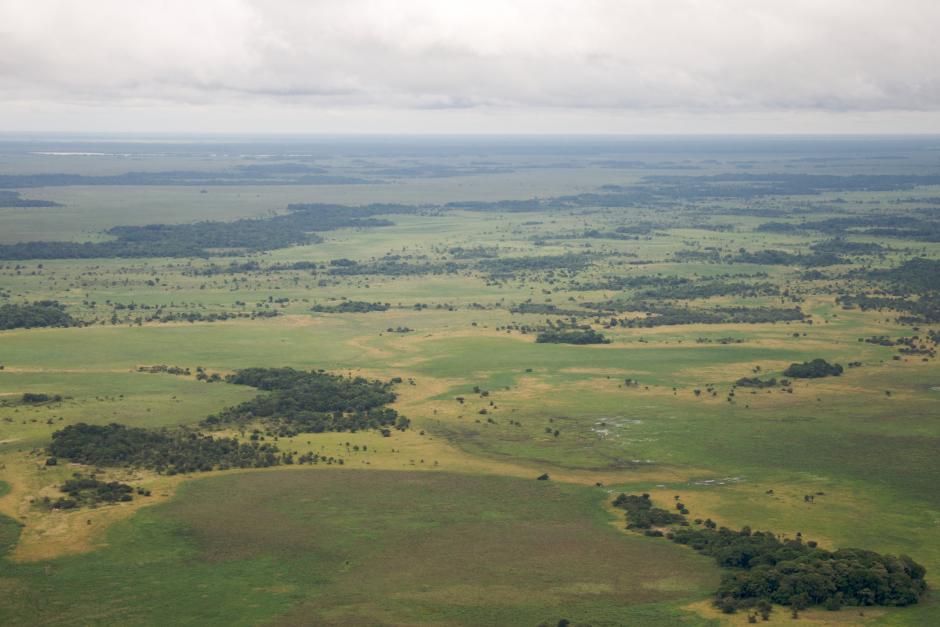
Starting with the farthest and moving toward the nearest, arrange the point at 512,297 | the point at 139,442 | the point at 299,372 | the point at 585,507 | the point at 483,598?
the point at 512,297
the point at 299,372
the point at 139,442
the point at 585,507
the point at 483,598

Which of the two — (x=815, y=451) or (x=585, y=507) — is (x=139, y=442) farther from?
(x=815, y=451)

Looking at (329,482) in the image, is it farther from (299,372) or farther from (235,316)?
(235,316)

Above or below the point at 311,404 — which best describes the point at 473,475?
below

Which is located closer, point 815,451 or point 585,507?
point 585,507

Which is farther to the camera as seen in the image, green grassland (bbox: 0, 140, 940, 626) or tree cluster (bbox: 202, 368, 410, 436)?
tree cluster (bbox: 202, 368, 410, 436)

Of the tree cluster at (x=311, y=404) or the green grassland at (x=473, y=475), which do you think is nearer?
the green grassland at (x=473, y=475)

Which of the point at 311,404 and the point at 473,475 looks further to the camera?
the point at 311,404

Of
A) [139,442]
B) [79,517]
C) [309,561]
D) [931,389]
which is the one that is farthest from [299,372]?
[931,389]

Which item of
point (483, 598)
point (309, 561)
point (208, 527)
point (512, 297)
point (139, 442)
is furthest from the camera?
point (512, 297)
